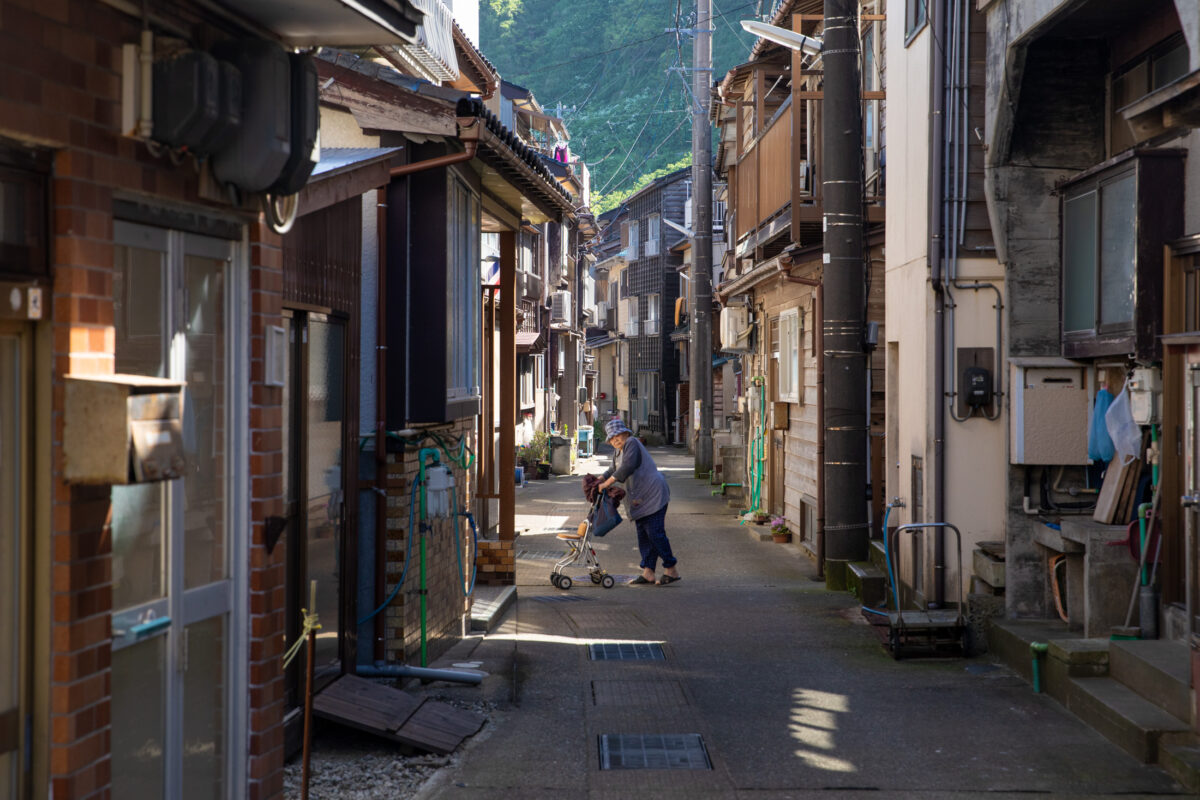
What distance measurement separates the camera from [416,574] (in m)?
8.94

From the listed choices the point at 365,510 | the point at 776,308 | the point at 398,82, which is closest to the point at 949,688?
the point at 365,510

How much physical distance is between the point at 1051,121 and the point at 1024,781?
567 cm

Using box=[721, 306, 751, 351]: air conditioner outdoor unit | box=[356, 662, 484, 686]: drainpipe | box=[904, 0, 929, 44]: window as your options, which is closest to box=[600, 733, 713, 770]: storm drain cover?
box=[356, 662, 484, 686]: drainpipe

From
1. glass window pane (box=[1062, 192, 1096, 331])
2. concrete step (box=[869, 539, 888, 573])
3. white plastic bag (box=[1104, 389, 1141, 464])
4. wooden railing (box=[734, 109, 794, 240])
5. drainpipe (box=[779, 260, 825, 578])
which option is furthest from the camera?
wooden railing (box=[734, 109, 794, 240])

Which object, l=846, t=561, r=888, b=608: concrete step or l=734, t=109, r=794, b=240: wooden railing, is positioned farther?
l=734, t=109, r=794, b=240: wooden railing

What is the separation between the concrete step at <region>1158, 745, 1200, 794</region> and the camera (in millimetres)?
6383

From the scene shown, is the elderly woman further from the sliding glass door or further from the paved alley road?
the sliding glass door

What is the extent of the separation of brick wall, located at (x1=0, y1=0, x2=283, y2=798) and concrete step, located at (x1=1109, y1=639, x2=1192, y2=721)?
594cm

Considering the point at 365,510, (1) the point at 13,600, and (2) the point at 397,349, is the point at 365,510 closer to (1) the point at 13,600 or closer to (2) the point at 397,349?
(2) the point at 397,349

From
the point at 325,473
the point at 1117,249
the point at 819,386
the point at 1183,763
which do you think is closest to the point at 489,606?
the point at 325,473

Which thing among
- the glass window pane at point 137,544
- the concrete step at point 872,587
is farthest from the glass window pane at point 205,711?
the concrete step at point 872,587

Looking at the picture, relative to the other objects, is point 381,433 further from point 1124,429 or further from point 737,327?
point 737,327

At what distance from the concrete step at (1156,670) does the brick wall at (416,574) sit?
192 inches

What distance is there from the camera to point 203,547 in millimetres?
4652
